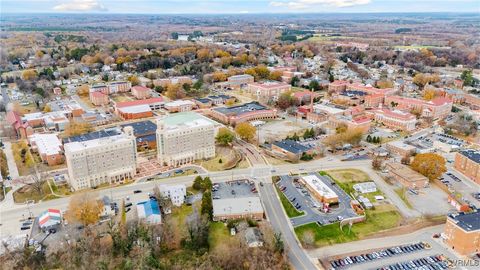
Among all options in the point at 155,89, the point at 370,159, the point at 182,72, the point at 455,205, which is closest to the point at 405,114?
the point at 370,159

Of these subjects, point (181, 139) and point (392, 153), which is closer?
point (181, 139)

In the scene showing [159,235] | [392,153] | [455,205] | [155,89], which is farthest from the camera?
[155,89]

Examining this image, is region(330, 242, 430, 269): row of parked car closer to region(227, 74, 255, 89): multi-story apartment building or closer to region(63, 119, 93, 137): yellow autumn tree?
region(63, 119, 93, 137): yellow autumn tree

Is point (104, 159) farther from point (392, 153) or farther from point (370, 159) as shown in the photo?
point (392, 153)

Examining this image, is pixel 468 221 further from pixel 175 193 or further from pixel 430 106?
pixel 430 106
